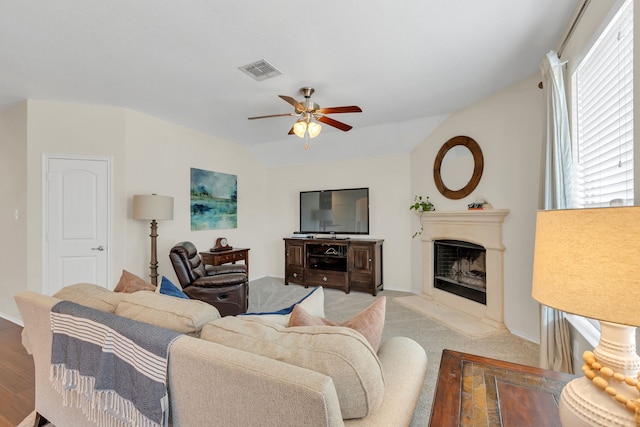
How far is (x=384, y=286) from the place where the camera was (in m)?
4.97

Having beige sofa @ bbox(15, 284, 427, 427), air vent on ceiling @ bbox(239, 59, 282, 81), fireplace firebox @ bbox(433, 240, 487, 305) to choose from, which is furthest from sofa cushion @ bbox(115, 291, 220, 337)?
fireplace firebox @ bbox(433, 240, 487, 305)

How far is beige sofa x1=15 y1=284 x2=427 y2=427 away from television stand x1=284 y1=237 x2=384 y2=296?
329 centimetres

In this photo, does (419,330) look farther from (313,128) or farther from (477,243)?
(313,128)

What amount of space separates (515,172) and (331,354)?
3.12 meters

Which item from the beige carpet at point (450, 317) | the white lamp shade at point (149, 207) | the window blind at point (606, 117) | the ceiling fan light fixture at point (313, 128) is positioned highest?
the ceiling fan light fixture at point (313, 128)

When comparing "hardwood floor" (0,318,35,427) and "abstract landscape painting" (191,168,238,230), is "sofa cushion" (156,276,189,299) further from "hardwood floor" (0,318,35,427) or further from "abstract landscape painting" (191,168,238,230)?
"abstract landscape painting" (191,168,238,230)

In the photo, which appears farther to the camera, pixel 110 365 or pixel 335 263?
pixel 335 263

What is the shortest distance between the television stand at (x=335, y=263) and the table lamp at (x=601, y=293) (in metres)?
3.87

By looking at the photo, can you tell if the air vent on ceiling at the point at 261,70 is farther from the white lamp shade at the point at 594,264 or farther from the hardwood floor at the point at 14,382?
the hardwood floor at the point at 14,382

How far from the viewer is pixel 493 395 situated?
1008mm

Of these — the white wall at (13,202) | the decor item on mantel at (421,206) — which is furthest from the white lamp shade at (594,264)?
the white wall at (13,202)

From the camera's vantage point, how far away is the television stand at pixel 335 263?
15.4 feet

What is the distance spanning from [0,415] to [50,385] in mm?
759

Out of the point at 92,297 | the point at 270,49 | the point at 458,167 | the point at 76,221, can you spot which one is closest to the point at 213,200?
the point at 76,221
